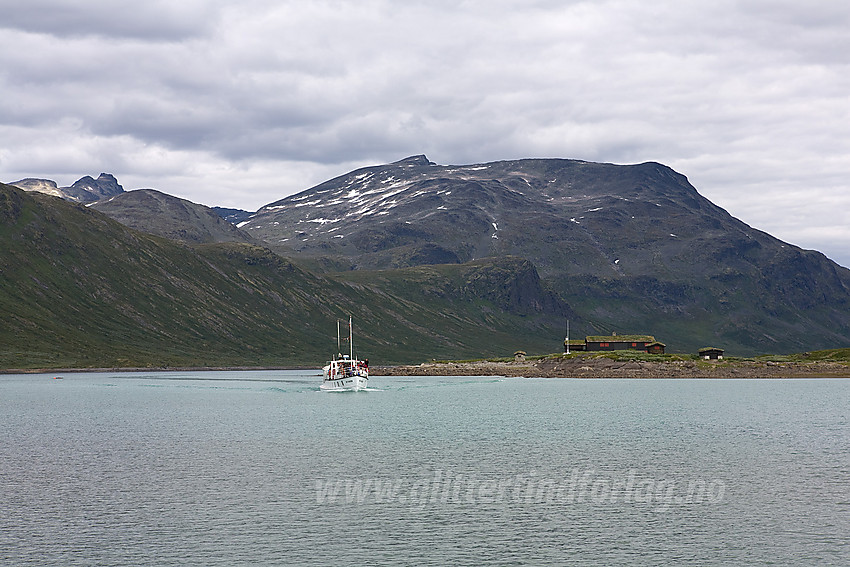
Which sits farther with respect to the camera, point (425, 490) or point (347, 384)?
point (347, 384)

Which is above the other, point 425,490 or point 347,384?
point 425,490

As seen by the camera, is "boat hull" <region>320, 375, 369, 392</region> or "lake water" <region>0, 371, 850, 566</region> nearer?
"lake water" <region>0, 371, 850, 566</region>

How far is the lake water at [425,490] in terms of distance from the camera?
42312mm

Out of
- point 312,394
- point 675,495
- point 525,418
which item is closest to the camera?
point 675,495

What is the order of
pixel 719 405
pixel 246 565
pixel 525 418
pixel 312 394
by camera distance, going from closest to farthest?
1. pixel 246 565
2. pixel 525 418
3. pixel 719 405
4. pixel 312 394

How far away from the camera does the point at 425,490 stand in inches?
2287

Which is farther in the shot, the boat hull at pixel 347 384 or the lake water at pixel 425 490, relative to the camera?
the boat hull at pixel 347 384

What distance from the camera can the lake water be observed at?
42312 mm

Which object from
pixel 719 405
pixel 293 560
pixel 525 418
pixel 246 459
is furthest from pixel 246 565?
pixel 719 405

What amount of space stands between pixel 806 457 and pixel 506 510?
38.0m

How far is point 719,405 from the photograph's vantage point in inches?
5684

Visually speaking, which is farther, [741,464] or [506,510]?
[741,464]

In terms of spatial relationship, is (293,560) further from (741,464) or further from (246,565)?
(741,464)

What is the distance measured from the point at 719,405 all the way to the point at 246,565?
12153cm
